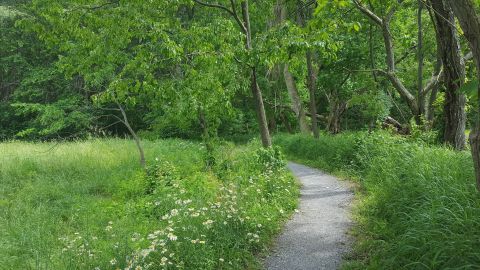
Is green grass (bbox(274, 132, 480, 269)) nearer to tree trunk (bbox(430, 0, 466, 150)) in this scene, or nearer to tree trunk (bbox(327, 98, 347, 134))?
tree trunk (bbox(430, 0, 466, 150))

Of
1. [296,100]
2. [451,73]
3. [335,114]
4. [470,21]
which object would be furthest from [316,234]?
[335,114]

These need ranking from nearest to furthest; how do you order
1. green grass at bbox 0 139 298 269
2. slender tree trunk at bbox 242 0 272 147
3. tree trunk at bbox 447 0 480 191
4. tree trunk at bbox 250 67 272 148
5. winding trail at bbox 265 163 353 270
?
tree trunk at bbox 447 0 480 191 → green grass at bbox 0 139 298 269 → winding trail at bbox 265 163 353 270 → slender tree trunk at bbox 242 0 272 147 → tree trunk at bbox 250 67 272 148

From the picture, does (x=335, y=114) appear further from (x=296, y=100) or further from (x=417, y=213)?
(x=417, y=213)

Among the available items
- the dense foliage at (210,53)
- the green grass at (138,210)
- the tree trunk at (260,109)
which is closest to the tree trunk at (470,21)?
the dense foliage at (210,53)

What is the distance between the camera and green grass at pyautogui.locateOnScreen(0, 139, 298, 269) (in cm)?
486

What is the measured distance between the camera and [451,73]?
8.79 m

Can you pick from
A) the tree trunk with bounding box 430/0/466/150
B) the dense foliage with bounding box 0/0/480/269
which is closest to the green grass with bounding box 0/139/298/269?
the dense foliage with bounding box 0/0/480/269

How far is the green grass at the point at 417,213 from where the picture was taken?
3.96 metres

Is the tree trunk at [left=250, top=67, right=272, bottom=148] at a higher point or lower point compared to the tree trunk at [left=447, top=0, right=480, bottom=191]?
lower

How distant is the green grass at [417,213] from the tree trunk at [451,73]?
4.54 ft

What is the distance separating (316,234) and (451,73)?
211 inches

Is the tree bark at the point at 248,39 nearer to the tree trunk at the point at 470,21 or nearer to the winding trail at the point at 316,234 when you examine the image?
the winding trail at the point at 316,234

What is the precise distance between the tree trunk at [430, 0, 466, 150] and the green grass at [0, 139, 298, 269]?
4.14m

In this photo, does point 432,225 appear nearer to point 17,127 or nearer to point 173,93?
point 173,93
